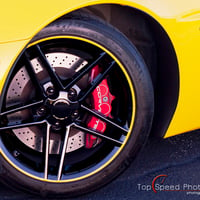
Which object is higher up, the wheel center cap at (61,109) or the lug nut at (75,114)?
the wheel center cap at (61,109)

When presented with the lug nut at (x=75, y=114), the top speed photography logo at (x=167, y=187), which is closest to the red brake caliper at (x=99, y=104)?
the lug nut at (x=75, y=114)

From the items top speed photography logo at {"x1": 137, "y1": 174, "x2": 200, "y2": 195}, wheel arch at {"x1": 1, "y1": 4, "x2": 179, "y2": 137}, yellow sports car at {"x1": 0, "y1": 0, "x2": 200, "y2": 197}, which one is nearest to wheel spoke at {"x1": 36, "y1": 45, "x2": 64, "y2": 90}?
yellow sports car at {"x1": 0, "y1": 0, "x2": 200, "y2": 197}

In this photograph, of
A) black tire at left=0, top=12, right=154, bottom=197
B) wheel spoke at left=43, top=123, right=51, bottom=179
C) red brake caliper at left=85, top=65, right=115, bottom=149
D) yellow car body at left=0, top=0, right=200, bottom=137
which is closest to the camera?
yellow car body at left=0, top=0, right=200, bottom=137

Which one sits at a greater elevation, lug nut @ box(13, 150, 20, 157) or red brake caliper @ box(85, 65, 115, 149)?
red brake caliper @ box(85, 65, 115, 149)

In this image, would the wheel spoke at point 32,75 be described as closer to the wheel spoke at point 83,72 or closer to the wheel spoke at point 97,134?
the wheel spoke at point 83,72

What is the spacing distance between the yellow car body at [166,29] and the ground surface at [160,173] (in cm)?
25

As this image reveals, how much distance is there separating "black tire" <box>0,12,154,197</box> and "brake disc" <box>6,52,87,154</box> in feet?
0.10

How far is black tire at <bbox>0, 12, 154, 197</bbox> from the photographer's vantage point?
6.45 feet

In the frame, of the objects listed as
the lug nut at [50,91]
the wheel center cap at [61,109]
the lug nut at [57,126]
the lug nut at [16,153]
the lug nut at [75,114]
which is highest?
the lug nut at [50,91]

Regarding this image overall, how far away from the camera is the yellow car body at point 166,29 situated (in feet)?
5.97

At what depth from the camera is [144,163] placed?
2.50 m

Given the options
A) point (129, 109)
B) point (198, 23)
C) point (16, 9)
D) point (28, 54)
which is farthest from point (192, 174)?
point (16, 9)

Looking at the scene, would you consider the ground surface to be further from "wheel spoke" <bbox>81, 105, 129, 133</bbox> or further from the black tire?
"wheel spoke" <bbox>81, 105, 129, 133</bbox>

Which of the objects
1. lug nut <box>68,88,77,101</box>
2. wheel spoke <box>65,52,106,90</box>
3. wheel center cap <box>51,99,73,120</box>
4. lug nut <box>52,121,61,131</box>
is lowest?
lug nut <box>52,121,61,131</box>
